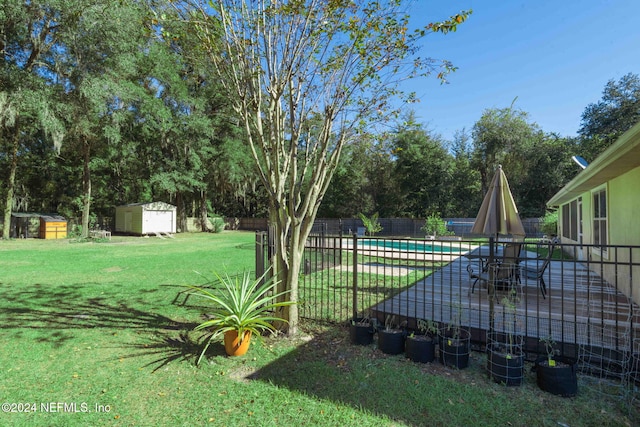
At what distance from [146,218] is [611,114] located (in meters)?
31.6

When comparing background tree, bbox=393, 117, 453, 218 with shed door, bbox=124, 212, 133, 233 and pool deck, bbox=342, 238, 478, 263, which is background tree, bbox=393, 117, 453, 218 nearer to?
pool deck, bbox=342, 238, 478, 263

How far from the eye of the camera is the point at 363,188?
106 feet

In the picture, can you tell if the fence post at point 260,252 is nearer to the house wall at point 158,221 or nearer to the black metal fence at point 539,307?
the black metal fence at point 539,307

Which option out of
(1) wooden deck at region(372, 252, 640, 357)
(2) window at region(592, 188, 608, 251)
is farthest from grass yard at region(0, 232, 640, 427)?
(2) window at region(592, 188, 608, 251)

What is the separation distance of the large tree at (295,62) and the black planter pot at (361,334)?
782 mm

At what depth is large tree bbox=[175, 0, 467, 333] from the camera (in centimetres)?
412

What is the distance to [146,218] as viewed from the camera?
2225 centimetres

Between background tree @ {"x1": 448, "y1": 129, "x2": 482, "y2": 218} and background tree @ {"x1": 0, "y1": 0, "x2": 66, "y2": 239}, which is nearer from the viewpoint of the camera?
background tree @ {"x1": 0, "y1": 0, "x2": 66, "y2": 239}

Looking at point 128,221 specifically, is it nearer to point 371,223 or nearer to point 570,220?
point 371,223

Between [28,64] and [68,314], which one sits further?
[28,64]

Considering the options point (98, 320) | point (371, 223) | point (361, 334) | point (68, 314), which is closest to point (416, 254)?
point (361, 334)

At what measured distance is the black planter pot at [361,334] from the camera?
3857 mm

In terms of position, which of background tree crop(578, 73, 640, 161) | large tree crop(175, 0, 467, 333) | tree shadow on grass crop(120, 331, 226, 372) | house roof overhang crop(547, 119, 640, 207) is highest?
background tree crop(578, 73, 640, 161)

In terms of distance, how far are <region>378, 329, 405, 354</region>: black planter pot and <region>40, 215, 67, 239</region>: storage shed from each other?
73.3 feet
